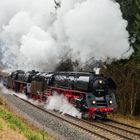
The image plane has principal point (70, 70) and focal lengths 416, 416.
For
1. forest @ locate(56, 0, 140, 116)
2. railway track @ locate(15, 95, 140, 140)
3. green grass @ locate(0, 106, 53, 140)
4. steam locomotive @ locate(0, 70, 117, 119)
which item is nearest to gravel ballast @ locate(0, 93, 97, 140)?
railway track @ locate(15, 95, 140, 140)

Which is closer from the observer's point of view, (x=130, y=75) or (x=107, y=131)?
(x=107, y=131)

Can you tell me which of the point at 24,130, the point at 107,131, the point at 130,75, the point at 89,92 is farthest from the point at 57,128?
the point at 130,75

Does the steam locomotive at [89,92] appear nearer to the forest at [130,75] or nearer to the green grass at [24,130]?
the forest at [130,75]

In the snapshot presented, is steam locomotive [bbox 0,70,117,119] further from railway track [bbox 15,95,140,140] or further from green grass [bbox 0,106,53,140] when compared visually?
green grass [bbox 0,106,53,140]

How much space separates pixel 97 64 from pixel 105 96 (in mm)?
2801

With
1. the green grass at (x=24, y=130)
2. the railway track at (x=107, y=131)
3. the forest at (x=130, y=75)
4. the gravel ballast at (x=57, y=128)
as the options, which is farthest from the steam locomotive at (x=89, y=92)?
the green grass at (x=24, y=130)

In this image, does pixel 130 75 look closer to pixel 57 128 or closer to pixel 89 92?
pixel 89 92

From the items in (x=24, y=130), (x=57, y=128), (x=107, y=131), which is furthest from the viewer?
(x=57, y=128)

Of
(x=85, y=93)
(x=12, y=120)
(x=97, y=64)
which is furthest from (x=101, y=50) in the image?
(x=12, y=120)

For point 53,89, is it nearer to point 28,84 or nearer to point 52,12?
point 52,12

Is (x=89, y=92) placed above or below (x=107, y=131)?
above

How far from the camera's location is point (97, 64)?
25.4m

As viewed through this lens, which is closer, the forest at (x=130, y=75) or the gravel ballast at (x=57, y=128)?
the gravel ballast at (x=57, y=128)

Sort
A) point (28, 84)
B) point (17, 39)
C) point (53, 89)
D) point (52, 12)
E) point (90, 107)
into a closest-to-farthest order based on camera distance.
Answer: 1. point (90, 107)
2. point (53, 89)
3. point (52, 12)
4. point (17, 39)
5. point (28, 84)
